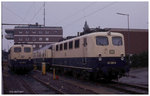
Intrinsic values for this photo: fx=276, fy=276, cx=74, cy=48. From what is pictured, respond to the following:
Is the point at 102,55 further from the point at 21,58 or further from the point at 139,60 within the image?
the point at 139,60

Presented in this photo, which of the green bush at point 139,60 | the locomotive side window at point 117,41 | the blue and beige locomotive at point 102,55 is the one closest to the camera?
the blue and beige locomotive at point 102,55

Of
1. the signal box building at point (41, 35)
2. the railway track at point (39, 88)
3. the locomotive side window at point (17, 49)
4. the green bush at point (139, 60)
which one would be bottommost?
the railway track at point (39, 88)

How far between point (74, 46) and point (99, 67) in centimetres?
395

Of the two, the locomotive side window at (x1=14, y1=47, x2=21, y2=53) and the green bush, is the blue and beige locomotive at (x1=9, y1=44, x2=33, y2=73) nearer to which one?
the locomotive side window at (x1=14, y1=47, x2=21, y2=53)

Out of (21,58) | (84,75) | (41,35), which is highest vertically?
(41,35)

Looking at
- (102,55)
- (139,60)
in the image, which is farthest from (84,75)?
(139,60)

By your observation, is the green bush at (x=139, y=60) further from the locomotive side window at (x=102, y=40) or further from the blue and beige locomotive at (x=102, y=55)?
the locomotive side window at (x=102, y=40)

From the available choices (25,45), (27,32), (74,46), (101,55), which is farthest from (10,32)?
Result: (101,55)

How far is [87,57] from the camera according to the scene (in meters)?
18.2

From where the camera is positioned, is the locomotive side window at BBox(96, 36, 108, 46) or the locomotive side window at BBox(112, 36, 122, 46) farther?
the locomotive side window at BBox(112, 36, 122, 46)

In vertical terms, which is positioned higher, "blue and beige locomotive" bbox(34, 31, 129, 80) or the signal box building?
the signal box building

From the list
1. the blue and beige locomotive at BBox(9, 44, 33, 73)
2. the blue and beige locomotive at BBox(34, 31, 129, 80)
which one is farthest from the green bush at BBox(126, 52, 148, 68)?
the blue and beige locomotive at BBox(34, 31, 129, 80)

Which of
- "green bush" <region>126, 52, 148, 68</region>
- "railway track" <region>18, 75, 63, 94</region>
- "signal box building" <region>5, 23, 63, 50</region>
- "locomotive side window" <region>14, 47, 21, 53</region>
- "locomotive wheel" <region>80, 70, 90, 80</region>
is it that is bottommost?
"railway track" <region>18, 75, 63, 94</region>

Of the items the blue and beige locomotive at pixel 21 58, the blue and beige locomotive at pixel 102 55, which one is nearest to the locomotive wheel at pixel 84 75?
the blue and beige locomotive at pixel 102 55
